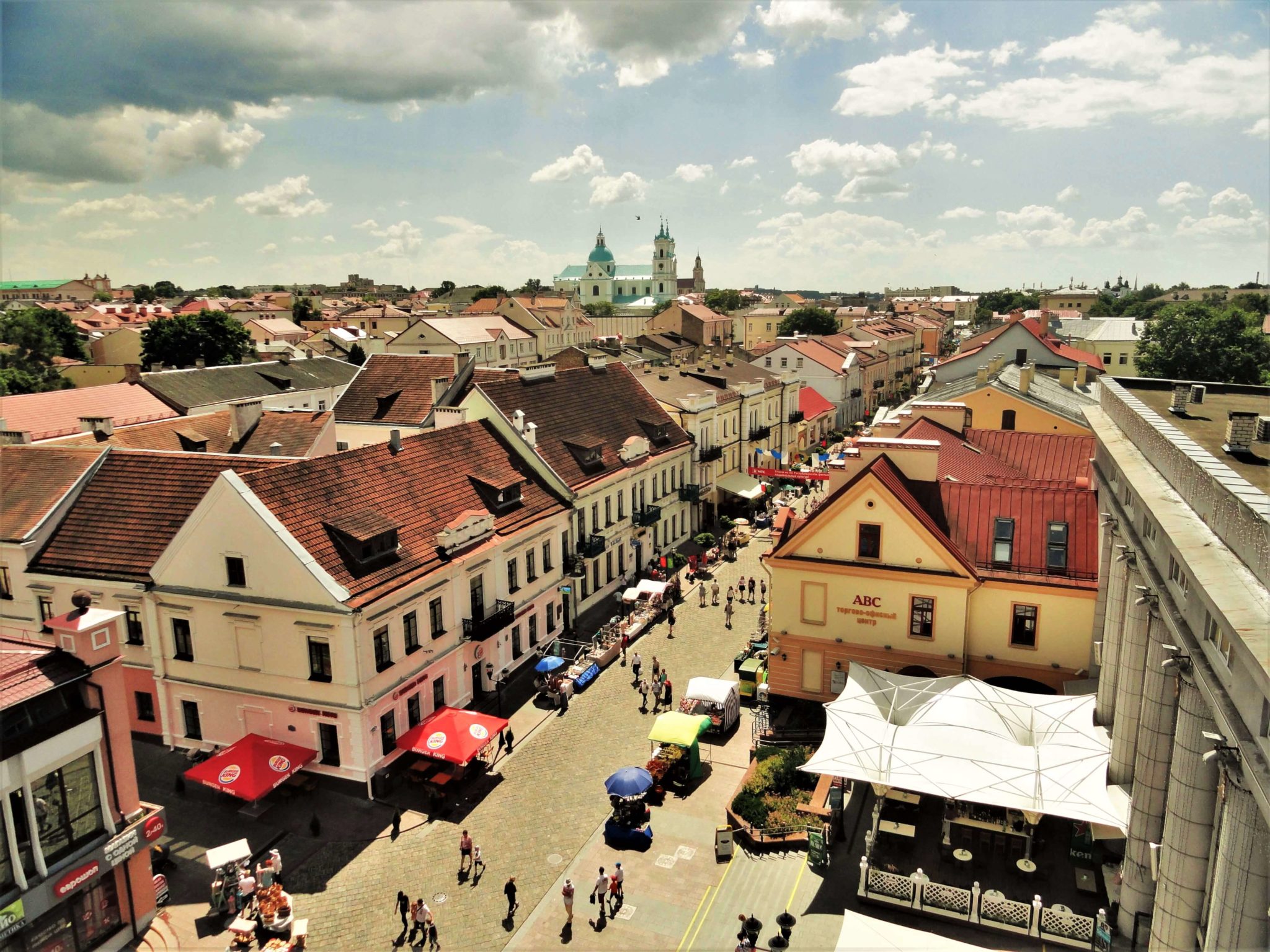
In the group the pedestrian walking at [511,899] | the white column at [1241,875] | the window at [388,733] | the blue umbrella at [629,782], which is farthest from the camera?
the window at [388,733]

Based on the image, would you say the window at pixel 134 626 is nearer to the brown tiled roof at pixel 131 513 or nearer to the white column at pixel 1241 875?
the brown tiled roof at pixel 131 513

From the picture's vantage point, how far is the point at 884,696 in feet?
84.6

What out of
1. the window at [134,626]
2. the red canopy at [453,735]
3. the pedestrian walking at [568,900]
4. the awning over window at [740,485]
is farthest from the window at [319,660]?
the awning over window at [740,485]

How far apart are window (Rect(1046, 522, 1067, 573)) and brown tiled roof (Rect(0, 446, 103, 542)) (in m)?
36.1

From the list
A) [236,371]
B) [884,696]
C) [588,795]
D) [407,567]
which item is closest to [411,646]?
[407,567]

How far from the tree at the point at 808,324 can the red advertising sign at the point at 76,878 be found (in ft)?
416

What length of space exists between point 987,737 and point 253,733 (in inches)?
925

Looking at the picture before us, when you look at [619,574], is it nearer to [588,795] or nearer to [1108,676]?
[588,795]

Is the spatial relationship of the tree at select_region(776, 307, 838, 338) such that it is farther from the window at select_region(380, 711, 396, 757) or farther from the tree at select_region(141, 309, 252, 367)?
the window at select_region(380, 711, 396, 757)

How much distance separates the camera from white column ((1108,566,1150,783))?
19.7 meters

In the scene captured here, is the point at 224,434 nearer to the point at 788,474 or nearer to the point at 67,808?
the point at 67,808

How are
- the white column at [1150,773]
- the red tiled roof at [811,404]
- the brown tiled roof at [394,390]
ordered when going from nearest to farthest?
the white column at [1150,773], the brown tiled roof at [394,390], the red tiled roof at [811,404]

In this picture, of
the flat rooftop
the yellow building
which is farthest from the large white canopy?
the flat rooftop

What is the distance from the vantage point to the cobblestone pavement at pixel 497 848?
2159 centimetres
